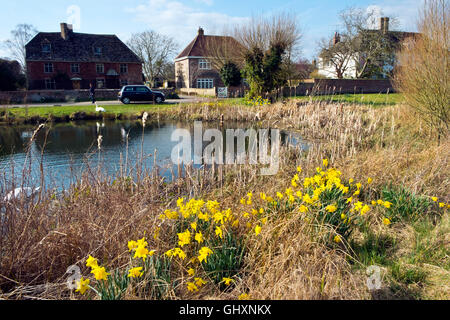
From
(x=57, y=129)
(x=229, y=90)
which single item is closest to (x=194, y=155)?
(x=57, y=129)

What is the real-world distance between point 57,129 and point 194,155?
9344 millimetres

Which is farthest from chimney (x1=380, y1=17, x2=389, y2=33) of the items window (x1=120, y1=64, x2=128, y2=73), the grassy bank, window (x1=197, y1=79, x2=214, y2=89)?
the grassy bank

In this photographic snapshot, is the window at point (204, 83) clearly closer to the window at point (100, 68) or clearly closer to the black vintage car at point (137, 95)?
the window at point (100, 68)

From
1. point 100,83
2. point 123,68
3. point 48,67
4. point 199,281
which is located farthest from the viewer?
Result: point 123,68

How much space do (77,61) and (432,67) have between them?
35671mm

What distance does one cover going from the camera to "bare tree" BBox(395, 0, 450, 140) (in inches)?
271

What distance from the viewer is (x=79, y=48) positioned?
1419 inches

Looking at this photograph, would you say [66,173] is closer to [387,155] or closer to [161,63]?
[387,155]

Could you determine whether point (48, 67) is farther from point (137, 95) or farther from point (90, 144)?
point (90, 144)

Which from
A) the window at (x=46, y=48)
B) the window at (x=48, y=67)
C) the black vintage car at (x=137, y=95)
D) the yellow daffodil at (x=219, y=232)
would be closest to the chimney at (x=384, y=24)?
the black vintage car at (x=137, y=95)

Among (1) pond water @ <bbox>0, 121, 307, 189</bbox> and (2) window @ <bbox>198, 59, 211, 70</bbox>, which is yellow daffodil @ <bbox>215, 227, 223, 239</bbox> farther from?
(2) window @ <bbox>198, 59, 211, 70</bbox>

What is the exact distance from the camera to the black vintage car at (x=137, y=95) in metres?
24.0

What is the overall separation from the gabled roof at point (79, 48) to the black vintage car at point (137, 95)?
1485 cm

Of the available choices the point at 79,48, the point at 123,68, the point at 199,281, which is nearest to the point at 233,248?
the point at 199,281
